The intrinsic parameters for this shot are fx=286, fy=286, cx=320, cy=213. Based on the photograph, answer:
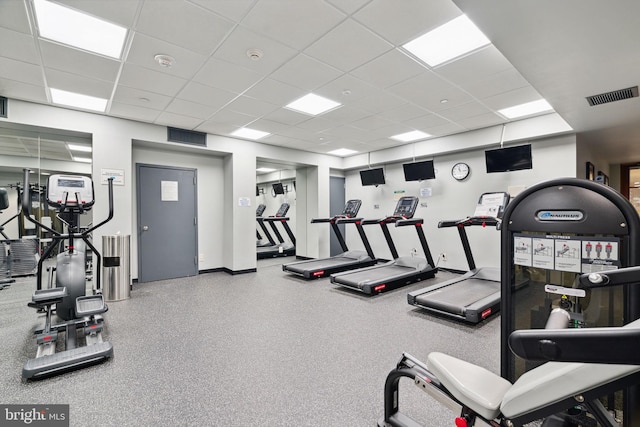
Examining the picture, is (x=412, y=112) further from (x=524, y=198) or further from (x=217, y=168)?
(x=217, y=168)

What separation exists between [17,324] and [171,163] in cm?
349

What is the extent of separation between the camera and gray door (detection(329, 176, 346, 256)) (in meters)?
8.41

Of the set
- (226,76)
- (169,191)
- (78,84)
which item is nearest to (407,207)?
(226,76)

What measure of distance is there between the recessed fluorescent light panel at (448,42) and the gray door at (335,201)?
18.1 feet

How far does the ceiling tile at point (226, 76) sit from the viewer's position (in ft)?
10.6

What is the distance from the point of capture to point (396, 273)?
537 centimetres

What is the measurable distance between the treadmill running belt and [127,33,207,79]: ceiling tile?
4.02 meters

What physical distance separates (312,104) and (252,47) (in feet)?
5.49

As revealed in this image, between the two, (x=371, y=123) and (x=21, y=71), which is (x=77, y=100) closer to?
(x=21, y=71)

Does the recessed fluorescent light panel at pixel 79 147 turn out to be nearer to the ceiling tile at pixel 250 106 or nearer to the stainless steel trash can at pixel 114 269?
the stainless steel trash can at pixel 114 269

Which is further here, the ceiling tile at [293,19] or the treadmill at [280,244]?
the treadmill at [280,244]

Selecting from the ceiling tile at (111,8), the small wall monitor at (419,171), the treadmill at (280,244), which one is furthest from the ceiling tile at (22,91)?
the small wall monitor at (419,171)

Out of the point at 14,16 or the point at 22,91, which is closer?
the point at 14,16

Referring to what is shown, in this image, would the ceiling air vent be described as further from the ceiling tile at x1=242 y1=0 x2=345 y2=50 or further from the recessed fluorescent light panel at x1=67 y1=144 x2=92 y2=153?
the recessed fluorescent light panel at x1=67 y1=144 x2=92 y2=153
